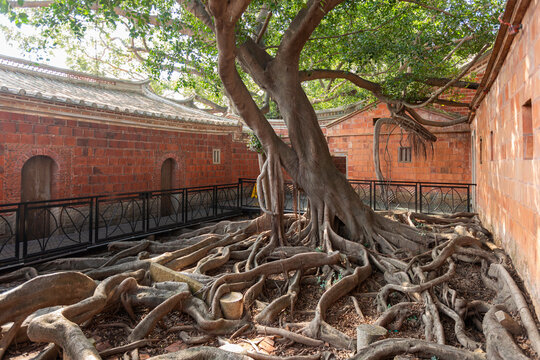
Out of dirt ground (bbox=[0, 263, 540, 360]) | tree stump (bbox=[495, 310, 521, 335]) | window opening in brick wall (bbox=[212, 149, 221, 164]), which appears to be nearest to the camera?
tree stump (bbox=[495, 310, 521, 335])

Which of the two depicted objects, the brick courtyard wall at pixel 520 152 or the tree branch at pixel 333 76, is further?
the tree branch at pixel 333 76

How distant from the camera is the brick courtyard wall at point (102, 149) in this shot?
27.7 feet

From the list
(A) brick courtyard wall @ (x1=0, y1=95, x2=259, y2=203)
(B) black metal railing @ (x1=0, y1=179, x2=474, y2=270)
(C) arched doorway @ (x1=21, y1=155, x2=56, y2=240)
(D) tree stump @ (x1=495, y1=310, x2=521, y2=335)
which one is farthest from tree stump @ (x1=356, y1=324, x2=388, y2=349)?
(A) brick courtyard wall @ (x1=0, y1=95, x2=259, y2=203)

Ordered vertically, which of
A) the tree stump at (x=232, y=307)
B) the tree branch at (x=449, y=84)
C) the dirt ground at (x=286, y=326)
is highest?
the tree branch at (x=449, y=84)

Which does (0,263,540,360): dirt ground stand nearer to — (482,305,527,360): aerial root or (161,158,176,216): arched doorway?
(482,305,527,360): aerial root

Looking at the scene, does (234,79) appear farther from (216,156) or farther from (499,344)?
(216,156)

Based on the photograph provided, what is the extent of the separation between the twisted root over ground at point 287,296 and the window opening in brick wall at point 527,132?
5.30 ft

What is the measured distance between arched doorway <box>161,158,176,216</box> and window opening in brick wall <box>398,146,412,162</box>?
9269 millimetres

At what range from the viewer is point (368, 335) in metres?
3.61

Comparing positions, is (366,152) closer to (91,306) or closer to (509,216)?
(509,216)

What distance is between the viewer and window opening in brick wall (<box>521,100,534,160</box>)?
3939 mm

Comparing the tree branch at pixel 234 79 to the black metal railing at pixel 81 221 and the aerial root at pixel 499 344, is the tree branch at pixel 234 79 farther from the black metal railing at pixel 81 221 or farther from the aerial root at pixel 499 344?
the aerial root at pixel 499 344

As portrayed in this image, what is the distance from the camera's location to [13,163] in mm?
8391

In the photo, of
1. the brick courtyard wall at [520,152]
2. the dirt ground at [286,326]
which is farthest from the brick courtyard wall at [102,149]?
the brick courtyard wall at [520,152]
